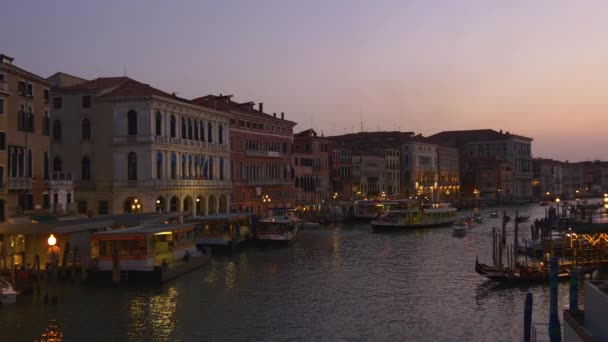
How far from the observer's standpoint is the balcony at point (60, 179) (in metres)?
25.4

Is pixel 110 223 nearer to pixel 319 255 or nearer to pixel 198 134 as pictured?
pixel 319 255

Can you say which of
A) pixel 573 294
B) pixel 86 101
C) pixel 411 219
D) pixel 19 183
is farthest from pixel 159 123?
pixel 573 294

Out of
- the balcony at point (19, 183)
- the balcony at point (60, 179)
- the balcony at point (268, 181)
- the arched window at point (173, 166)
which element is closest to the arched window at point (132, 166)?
the arched window at point (173, 166)

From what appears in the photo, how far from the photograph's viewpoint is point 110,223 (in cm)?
2167

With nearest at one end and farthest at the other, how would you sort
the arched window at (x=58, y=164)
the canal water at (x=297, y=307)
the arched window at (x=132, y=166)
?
the canal water at (x=297, y=307) < the arched window at (x=132, y=166) < the arched window at (x=58, y=164)

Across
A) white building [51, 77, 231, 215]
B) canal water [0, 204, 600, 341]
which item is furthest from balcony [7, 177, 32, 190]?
A: white building [51, 77, 231, 215]

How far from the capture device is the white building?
30250 millimetres

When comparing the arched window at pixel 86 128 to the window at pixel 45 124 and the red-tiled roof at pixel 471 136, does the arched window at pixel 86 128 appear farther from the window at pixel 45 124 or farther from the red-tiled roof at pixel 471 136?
the red-tiled roof at pixel 471 136

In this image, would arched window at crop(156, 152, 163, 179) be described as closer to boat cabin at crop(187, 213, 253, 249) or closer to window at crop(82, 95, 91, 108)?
boat cabin at crop(187, 213, 253, 249)

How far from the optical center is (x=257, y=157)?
4197cm

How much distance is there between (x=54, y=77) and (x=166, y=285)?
17424 mm

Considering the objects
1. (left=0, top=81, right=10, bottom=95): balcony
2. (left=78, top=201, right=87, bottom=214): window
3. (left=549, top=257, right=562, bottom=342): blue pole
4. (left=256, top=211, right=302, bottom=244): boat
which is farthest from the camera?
(left=78, top=201, right=87, bottom=214): window

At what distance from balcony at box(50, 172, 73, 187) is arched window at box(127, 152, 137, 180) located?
392 centimetres

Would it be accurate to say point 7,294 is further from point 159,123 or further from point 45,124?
point 159,123
